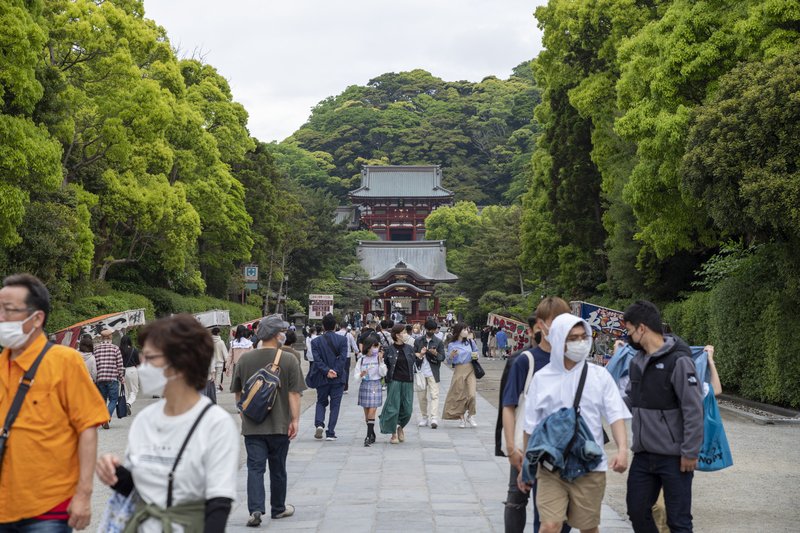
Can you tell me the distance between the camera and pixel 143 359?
3.48m

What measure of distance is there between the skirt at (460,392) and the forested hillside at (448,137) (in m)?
70.3

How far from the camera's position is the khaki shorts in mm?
4652

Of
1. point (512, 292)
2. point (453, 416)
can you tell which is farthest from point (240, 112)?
point (453, 416)

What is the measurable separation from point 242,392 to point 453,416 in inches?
242

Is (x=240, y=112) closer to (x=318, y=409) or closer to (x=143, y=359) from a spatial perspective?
(x=318, y=409)

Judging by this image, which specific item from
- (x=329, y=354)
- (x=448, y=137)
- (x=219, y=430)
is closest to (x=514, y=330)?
(x=329, y=354)

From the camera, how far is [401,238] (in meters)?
85.9

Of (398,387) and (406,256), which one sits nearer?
(398,387)

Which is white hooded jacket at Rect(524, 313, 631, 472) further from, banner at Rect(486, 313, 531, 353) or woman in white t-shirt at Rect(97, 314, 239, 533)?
banner at Rect(486, 313, 531, 353)

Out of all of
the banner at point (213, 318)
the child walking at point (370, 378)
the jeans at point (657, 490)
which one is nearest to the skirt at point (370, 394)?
the child walking at point (370, 378)

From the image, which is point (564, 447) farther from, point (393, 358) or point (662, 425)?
point (393, 358)

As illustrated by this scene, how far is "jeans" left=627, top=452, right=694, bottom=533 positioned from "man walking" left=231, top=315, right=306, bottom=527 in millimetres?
2793

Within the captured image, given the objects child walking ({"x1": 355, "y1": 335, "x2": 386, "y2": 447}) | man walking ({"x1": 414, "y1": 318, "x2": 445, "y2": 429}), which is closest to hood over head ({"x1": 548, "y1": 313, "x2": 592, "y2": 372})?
child walking ({"x1": 355, "y1": 335, "x2": 386, "y2": 447})

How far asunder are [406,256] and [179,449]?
7204cm
